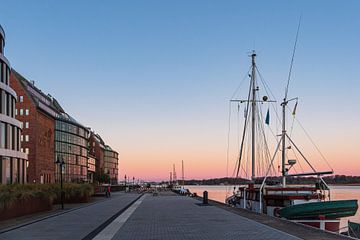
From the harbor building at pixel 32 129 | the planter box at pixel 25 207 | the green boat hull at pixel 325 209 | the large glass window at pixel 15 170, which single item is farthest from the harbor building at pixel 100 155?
the green boat hull at pixel 325 209

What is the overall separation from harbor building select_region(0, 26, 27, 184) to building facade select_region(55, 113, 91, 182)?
4966 cm

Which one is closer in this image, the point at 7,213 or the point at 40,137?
the point at 7,213

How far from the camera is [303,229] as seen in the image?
17406 mm

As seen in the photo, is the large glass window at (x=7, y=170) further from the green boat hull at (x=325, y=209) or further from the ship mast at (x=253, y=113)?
the green boat hull at (x=325, y=209)

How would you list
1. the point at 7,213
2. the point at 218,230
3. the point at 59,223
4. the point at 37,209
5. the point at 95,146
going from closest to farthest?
the point at 218,230, the point at 59,223, the point at 7,213, the point at 37,209, the point at 95,146

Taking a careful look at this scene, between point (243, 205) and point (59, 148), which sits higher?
point (59, 148)

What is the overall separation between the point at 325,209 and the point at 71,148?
313 ft

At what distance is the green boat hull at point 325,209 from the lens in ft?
77.9

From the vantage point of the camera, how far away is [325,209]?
2375 cm

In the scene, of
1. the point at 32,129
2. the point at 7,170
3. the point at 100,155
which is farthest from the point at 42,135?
the point at 100,155

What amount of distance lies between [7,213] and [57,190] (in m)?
13.0

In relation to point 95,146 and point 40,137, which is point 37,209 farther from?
point 95,146

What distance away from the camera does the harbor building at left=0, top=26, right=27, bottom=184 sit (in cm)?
4416

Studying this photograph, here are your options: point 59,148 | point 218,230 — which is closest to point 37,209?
point 218,230
